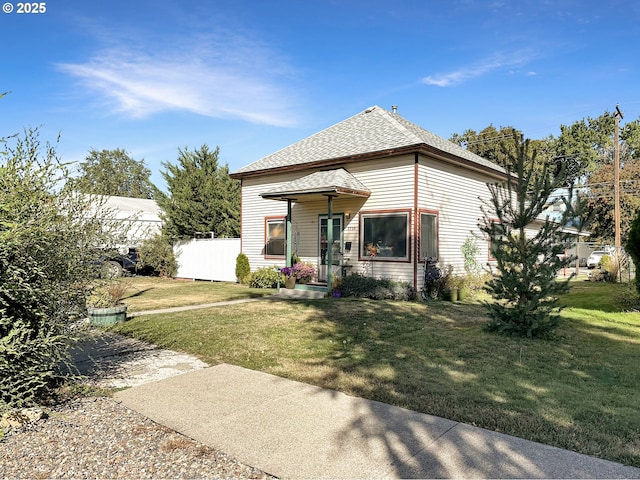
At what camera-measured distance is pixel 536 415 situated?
3.71 m

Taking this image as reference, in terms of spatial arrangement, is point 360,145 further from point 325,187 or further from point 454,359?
point 454,359

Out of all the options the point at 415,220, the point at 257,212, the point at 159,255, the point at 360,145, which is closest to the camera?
the point at 415,220

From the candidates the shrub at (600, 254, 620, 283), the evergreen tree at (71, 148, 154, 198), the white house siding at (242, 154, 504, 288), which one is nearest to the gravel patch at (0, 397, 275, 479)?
the white house siding at (242, 154, 504, 288)

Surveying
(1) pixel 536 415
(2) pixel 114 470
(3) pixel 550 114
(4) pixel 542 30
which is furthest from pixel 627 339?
(3) pixel 550 114

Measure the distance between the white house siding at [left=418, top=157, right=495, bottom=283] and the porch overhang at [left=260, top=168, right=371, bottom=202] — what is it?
1842 millimetres

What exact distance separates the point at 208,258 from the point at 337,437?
634 inches

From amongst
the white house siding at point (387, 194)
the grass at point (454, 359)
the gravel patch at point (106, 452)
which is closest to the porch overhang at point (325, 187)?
the white house siding at point (387, 194)

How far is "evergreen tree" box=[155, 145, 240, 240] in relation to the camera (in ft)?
65.9

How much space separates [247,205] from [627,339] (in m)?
13.3

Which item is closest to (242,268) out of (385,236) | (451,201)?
(385,236)

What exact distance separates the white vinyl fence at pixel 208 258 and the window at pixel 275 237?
193cm

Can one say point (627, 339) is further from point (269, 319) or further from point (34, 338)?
point (34, 338)

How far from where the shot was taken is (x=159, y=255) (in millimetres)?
19547

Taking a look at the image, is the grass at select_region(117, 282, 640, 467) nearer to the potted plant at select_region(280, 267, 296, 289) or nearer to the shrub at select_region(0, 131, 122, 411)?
the shrub at select_region(0, 131, 122, 411)
